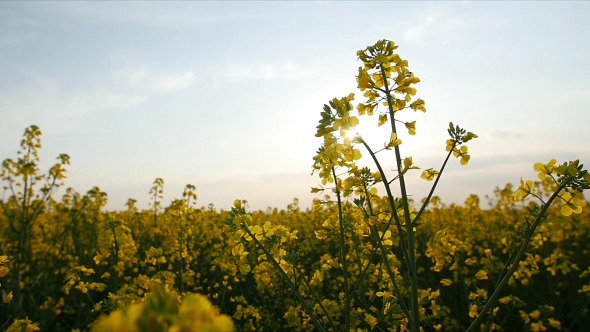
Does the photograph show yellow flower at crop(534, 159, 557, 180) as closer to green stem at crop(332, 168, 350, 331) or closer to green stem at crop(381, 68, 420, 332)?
green stem at crop(381, 68, 420, 332)

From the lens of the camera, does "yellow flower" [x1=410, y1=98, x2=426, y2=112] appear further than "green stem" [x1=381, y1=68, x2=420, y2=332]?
Yes

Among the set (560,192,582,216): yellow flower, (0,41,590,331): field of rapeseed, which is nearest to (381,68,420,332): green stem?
(0,41,590,331): field of rapeseed

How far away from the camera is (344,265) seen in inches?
103

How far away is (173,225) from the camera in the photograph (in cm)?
616

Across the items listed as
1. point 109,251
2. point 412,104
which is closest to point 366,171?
point 412,104

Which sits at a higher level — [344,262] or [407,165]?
[407,165]

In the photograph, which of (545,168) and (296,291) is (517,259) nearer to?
(545,168)

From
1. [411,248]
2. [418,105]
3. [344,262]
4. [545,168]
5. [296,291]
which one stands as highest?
[418,105]

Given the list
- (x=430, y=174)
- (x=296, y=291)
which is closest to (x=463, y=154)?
(x=430, y=174)

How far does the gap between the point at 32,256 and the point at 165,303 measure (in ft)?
36.2

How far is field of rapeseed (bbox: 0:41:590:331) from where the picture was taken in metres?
2.15

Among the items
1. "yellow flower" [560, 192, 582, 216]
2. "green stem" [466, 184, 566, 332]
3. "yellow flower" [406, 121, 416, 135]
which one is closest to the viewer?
"green stem" [466, 184, 566, 332]

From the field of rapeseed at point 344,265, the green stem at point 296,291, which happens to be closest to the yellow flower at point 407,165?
the field of rapeseed at point 344,265

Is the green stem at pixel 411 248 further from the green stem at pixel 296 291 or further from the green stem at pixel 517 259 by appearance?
the green stem at pixel 296 291
